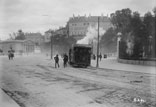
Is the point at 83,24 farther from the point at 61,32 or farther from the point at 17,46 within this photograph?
the point at 17,46

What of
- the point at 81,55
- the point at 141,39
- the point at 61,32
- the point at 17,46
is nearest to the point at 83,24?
the point at 61,32

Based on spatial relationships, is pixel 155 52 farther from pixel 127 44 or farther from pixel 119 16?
pixel 119 16

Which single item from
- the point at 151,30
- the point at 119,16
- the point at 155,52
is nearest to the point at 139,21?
the point at 151,30

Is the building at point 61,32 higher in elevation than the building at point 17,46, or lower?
higher

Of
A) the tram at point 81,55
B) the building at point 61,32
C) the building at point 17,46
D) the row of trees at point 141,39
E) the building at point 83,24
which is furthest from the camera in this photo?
the building at point 83,24

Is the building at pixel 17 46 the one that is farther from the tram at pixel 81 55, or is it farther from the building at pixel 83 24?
the tram at pixel 81 55

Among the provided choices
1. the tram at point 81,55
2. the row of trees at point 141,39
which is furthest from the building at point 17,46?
the tram at point 81,55

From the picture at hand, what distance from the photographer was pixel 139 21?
127 feet

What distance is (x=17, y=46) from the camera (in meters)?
93.6

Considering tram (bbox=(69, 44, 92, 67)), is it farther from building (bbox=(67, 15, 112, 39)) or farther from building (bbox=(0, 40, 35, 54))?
building (bbox=(67, 15, 112, 39))

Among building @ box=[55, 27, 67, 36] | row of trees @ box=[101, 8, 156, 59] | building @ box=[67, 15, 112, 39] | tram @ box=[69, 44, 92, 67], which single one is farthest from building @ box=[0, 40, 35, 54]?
tram @ box=[69, 44, 92, 67]

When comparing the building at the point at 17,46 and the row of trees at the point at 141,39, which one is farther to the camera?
the building at the point at 17,46

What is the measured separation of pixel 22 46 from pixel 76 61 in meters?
70.0

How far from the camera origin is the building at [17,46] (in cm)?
8794
